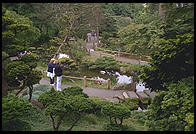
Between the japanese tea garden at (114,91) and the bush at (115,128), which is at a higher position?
the japanese tea garden at (114,91)

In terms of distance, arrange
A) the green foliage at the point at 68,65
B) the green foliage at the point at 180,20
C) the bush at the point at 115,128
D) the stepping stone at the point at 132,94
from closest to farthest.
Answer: the bush at the point at 115,128 → the green foliage at the point at 180,20 → the stepping stone at the point at 132,94 → the green foliage at the point at 68,65

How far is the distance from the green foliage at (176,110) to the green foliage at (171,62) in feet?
0.84

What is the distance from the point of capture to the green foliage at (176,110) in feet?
15.6

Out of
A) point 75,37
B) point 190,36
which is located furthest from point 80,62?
point 190,36

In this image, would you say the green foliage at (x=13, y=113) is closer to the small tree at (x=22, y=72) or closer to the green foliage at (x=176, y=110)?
the small tree at (x=22, y=72)

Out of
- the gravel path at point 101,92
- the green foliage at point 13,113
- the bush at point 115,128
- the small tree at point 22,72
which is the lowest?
the gravel path at point 101,92

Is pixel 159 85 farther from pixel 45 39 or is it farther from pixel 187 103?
pixel 45 39

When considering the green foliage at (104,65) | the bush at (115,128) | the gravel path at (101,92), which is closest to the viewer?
the bush at (115,128)

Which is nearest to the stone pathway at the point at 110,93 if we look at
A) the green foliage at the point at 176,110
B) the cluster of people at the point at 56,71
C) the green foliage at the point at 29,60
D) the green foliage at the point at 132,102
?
the green foliage at the point at 132,102

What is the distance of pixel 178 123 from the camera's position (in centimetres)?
475

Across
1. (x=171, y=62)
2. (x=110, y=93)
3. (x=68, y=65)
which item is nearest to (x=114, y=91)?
(x=110, y=93)

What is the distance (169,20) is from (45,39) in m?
9.47

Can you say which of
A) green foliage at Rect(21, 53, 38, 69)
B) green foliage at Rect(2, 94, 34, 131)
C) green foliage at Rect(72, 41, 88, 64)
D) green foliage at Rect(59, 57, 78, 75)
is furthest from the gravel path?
green foliage at Rect(2, 94, 34, 131)

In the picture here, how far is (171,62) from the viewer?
17.6 feet
